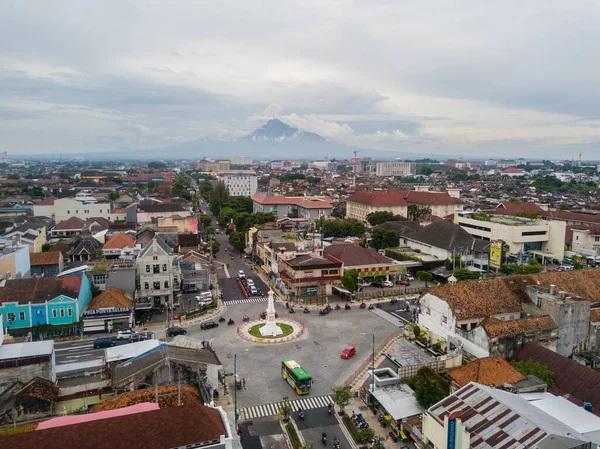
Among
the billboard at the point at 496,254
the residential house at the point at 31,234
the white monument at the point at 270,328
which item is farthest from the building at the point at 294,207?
the white monument at the point at 270,328

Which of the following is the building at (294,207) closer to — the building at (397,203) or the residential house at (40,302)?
the building at (397,203)

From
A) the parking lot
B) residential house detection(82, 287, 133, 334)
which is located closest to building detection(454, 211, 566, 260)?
the parking lot

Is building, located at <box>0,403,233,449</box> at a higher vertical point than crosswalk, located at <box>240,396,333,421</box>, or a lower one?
higher

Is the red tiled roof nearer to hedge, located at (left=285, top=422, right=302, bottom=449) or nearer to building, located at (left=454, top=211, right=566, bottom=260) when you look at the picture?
hedge, located at (left=285, top=422, right=302, bottom=449)

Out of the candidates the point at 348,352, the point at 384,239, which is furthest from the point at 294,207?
the point at 348,352

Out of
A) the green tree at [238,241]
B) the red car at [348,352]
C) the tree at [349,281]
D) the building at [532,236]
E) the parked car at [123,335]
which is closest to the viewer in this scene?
the red car at [348,352]

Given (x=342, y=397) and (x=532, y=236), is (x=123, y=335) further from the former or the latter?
(x=532, y=236)
